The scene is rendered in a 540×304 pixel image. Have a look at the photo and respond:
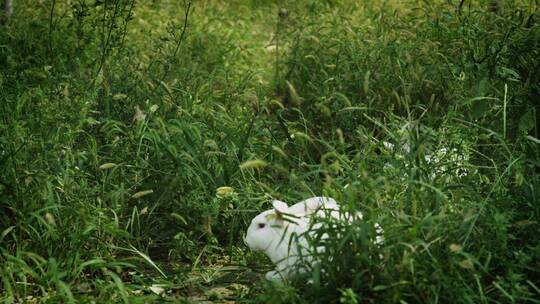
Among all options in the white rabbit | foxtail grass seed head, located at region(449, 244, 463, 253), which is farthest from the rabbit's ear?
foxtail grass seed head, located at region(449, 244, 463, 253)

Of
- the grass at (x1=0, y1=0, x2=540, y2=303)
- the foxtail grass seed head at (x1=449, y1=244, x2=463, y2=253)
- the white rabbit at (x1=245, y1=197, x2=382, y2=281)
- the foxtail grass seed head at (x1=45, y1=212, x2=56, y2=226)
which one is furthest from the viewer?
the foxtail grass seed head at (x1=45, y1=212, x2=56, y2=226)

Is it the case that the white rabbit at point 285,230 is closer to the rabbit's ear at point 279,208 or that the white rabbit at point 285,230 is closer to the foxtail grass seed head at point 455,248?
the rabbit's ear at point 279,208

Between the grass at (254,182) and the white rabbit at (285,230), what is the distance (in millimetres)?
106

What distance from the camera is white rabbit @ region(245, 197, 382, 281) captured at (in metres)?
3.32

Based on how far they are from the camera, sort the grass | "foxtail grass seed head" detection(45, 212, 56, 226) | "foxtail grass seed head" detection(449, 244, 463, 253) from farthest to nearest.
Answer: "foxtail grass seed head" detection(45, 212, 56, 226)
the grass
"foxtail grass seed head" detection(449, 244, 463, 253)

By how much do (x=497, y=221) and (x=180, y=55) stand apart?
11.0 ft

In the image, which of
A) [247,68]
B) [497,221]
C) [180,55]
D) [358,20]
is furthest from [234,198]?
[358,20]

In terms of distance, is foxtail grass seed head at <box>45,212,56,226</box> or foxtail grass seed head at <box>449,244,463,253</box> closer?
foxtail grass seed head at <box>449,244,463,253</box>

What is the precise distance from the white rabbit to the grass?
0.35 feet

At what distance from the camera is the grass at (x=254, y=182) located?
316 cm

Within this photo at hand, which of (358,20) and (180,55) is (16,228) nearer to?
(180,55)

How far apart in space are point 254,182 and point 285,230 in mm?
1126

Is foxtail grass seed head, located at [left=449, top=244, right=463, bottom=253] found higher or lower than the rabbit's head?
higher

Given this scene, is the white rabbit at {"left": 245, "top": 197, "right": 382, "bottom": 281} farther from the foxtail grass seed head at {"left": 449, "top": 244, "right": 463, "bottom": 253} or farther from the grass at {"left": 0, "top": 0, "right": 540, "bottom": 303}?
the foxtail grass seed head at {"left": 449, "top": 244, "right": 463, "bottom": 253}
